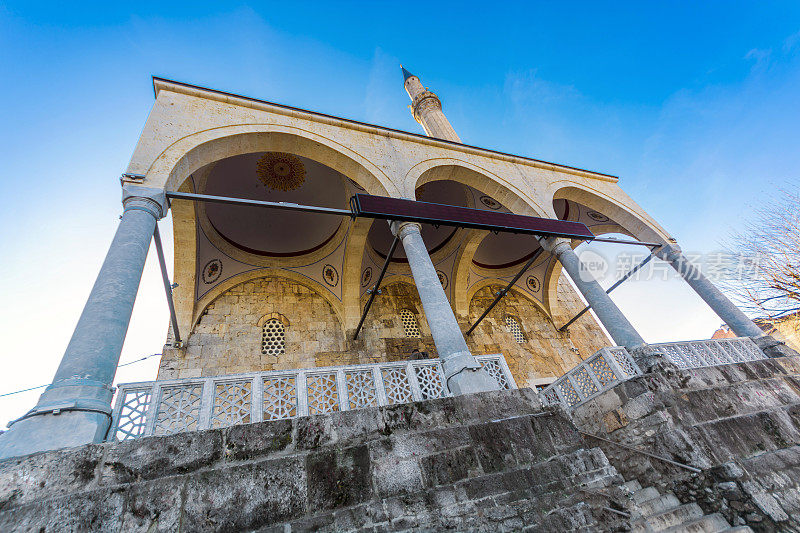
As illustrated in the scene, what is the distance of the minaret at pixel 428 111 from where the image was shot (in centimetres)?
1236

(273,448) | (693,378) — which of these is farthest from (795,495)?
(273,448)

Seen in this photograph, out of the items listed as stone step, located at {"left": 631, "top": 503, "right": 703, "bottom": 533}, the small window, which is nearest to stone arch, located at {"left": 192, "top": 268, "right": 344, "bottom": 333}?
the small window

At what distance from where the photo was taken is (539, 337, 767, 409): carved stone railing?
15.0 ft

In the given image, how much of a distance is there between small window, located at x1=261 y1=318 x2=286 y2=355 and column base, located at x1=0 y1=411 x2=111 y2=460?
5.04 m

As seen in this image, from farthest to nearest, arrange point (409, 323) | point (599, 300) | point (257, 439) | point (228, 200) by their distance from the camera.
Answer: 1. point (409, 323)
2. point (599, 300)
3. point (228, 200)
4. point (257, 439)

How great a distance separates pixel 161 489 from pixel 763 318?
13.1 m

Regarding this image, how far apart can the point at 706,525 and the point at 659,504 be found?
0.36 m

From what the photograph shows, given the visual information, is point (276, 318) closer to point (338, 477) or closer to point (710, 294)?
point (338, 477)

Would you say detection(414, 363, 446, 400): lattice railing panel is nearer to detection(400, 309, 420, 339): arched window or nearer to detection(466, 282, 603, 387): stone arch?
detection(400, 309, 420, 339): arched window

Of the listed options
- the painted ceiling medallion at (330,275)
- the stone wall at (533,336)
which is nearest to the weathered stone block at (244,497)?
the painted ceiling medallion at (330,275)

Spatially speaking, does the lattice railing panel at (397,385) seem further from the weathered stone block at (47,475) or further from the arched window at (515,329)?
the arched window at (515,329)

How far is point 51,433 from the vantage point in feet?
7.36

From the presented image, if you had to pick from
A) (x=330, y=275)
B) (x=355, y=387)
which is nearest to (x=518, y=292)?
(x=330, y=275)

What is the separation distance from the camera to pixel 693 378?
4.52 m
